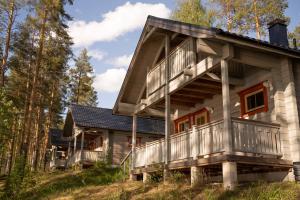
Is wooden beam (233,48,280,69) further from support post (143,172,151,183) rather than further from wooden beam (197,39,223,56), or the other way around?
support post (143,172,151,183)

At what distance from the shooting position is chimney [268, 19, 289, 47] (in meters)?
13.3

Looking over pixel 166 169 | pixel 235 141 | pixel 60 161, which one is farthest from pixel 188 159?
pixel 60 161

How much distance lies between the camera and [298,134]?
10.6 metres

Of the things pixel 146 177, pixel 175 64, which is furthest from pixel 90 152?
pixel 175 64

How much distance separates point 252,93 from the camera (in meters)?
12.6

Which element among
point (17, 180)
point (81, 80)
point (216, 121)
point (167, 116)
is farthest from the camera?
point (81, 80)

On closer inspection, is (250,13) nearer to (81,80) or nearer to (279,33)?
(279,33)

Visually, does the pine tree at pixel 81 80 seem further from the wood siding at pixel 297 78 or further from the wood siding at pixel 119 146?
the wood siding at pixel 297 78

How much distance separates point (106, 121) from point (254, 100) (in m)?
17.8

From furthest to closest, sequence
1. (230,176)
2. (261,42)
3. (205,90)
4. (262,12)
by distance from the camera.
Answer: (262,12) < (205,90) < (261,42) < (230,176)

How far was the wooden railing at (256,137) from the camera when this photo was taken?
10.1m

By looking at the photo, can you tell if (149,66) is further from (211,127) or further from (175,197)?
(175,197)

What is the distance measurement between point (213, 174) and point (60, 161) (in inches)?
899

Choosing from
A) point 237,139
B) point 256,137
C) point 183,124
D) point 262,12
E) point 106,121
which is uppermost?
point 262,12
